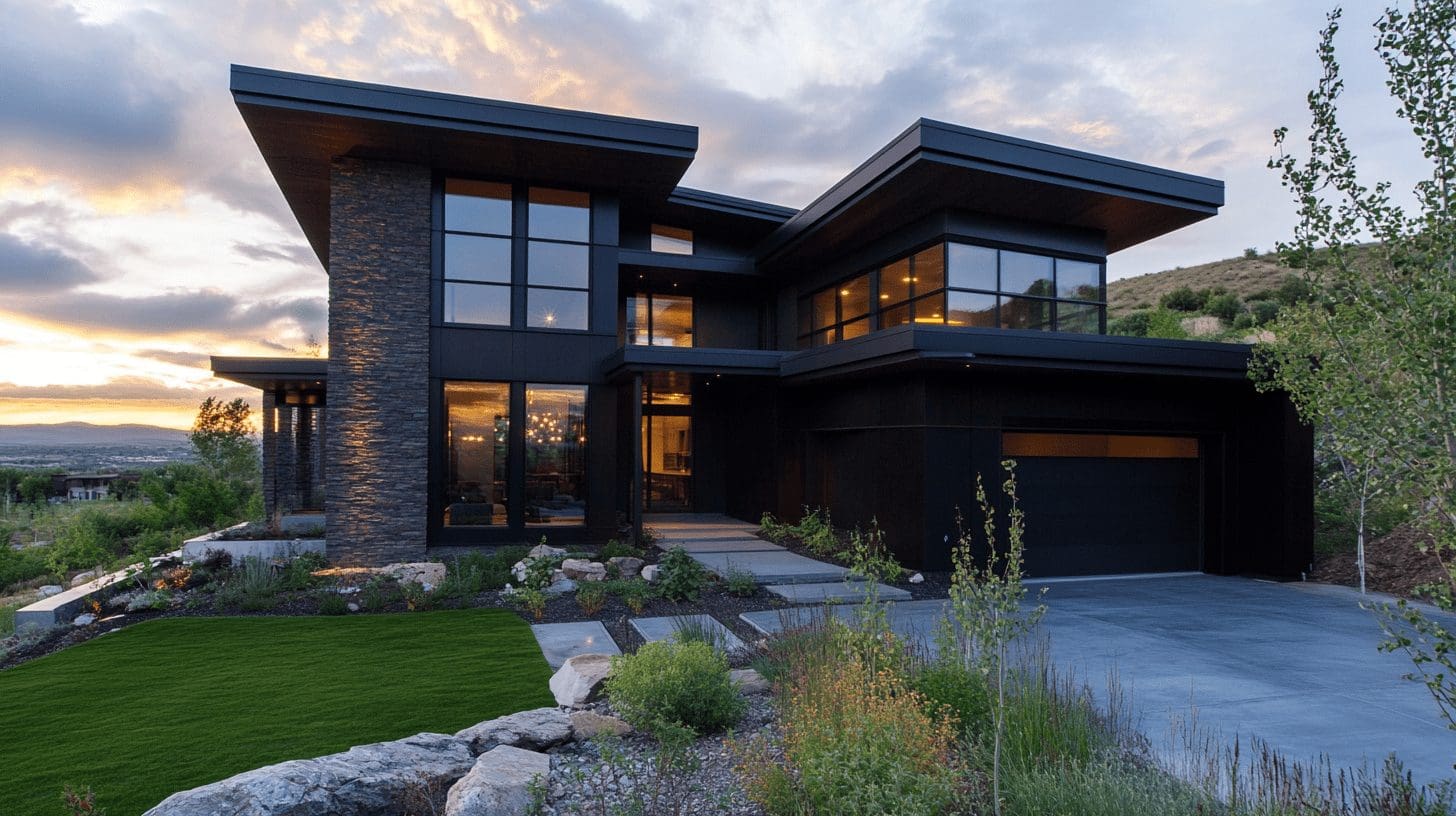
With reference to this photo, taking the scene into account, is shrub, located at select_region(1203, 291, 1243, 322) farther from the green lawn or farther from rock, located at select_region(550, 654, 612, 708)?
rock, located at select_region(550, 654, 612, 708)

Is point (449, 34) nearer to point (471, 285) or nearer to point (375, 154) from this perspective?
point (375, 154)

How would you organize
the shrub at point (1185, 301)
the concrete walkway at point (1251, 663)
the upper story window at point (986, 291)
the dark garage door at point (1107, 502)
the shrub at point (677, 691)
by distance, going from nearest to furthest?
the shrub at point (677, 691)
the concrete walkway at point (1251, 663)
the dark garage door at point (1107, 502)
the upper story window at point (986, 291)
the shrub at point (1185, 301)

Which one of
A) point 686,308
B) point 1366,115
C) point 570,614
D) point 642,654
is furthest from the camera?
point 686,308

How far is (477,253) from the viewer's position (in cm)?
1176

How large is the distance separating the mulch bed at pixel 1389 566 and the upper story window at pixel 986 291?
4.84 metres

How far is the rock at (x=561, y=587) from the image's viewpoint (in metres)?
8.86

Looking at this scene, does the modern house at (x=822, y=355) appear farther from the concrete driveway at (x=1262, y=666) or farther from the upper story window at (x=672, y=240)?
the upper story window at (x=672, y=240)

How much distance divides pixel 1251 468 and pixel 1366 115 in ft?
31.5

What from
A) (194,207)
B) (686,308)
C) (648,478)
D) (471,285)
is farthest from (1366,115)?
(194,207)

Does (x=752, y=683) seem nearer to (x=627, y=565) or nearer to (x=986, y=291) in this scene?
(x=627, y=565)

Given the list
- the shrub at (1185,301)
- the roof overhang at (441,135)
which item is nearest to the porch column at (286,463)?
the roof overhang at (441,135)

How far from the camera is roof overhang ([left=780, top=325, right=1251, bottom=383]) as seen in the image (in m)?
8.79

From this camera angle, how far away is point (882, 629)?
178 inches

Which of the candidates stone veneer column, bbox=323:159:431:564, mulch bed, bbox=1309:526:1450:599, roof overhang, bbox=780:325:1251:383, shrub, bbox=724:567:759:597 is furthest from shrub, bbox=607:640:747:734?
mulch bed, bbox=1309:526:1450:599
